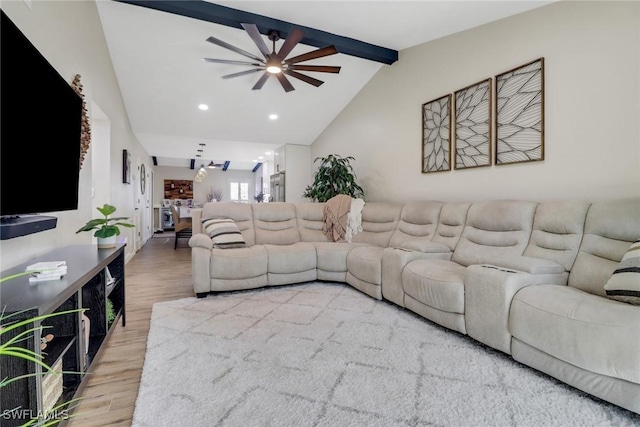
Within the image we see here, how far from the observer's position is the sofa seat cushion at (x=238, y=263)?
10.1 feet

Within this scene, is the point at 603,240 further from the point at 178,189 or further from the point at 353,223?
the point at 178,189

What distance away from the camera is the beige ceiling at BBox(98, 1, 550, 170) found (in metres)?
3.09

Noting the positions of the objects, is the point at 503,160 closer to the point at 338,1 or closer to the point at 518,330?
the point at 518,330

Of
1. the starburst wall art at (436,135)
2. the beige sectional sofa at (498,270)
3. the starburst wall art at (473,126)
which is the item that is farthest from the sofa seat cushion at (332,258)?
the starburst wall art at (473,126)

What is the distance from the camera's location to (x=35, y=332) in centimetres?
100

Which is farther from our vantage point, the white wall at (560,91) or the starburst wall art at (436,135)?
the starburst wall art at (436,135)

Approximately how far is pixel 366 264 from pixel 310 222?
1397 millimetres

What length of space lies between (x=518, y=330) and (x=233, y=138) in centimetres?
600

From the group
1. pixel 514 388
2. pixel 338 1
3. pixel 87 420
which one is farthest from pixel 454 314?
pixel 338 1

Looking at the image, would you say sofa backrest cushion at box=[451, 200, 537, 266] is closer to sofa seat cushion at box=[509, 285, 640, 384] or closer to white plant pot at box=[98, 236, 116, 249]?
sofa seat cushion at box=[509, 285, 640, 384]

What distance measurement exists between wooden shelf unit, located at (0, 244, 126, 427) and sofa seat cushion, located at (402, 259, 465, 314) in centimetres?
210

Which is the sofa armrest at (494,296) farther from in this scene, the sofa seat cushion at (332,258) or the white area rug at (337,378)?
the sofa seat cushion at (332,258)

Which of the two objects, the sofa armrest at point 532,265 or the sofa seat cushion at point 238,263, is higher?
the sofa armrest at point 532,265

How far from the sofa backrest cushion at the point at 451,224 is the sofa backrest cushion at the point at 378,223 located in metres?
0.64
